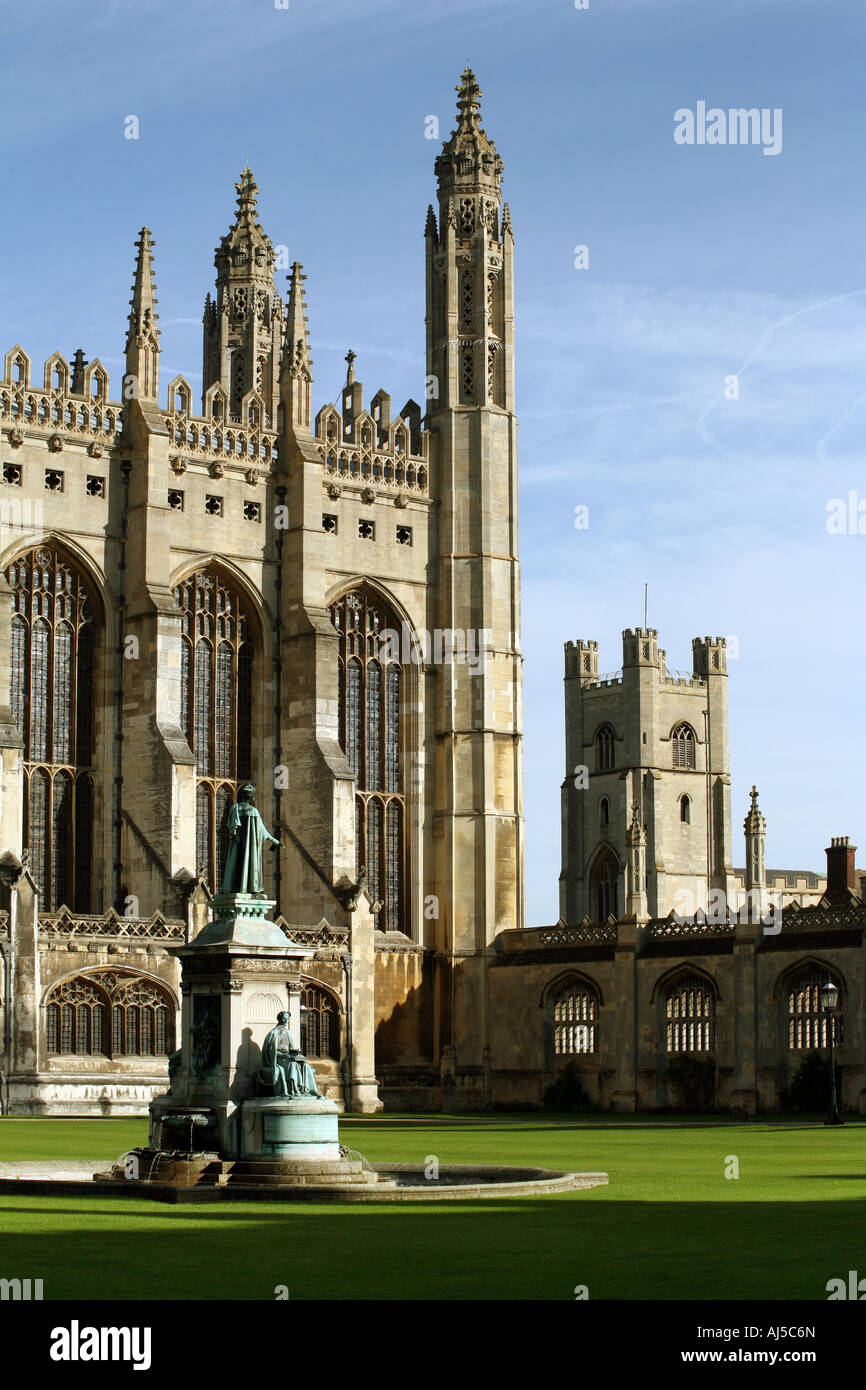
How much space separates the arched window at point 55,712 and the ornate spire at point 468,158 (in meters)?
17.8

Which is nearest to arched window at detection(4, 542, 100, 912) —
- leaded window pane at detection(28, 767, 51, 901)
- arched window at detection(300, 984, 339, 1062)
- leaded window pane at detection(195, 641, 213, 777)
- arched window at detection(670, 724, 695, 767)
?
leaded window pane at detection(28, 767, 51, 901)

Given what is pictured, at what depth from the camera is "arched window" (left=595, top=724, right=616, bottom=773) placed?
365 ft

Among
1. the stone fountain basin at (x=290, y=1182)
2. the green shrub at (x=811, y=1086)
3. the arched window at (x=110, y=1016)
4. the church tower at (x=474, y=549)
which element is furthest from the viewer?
the church tower at (x=474, y=549)

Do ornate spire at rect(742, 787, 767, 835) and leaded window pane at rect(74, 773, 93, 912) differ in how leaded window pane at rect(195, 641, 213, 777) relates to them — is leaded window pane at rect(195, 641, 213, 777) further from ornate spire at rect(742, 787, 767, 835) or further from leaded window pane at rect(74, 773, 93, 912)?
ornate spire at rect(742, 787, 767, 835)

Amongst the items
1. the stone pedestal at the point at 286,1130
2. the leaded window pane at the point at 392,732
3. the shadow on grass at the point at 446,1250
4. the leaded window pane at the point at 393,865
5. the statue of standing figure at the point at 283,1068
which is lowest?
the shadow on grass at the point at 446,1250

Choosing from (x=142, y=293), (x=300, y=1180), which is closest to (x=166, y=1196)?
(x=300, y=1180)

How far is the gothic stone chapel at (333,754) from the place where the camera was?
50781mm

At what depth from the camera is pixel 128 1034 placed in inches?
2019

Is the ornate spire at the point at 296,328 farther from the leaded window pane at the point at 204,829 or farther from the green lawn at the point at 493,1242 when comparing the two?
the green lawn at the point at 493,1242

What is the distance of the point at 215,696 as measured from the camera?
60.7 m

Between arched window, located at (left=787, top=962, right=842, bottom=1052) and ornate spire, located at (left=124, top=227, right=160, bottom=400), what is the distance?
23602mm

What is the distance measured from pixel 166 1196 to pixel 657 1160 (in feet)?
28.8

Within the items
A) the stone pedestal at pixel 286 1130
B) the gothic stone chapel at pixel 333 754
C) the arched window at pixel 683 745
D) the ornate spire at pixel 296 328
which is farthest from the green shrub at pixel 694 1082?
the arched window at pixel 683 745
